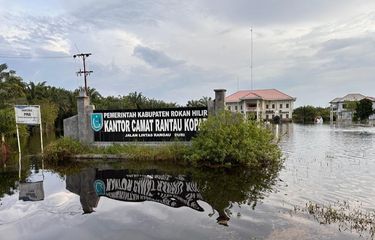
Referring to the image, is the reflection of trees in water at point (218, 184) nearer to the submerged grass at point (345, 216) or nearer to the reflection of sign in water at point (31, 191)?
the reflection of sign in water at point (31, 191)

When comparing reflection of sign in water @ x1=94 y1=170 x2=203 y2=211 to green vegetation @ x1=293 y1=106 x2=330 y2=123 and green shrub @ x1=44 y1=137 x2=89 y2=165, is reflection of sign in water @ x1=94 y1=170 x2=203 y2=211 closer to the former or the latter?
green shrub @ x1=44 y1=137 x2=89 y2=165

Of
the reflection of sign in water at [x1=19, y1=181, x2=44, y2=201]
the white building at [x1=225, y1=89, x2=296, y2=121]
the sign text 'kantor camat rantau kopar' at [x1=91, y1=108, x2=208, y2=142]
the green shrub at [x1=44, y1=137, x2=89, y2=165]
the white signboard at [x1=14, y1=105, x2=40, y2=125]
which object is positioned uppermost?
the white building at [x1=225, y1=89, x2=296, y2=121]

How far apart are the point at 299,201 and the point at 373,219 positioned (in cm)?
184

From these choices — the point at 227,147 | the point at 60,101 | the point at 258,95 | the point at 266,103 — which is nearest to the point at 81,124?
the point at 227,147

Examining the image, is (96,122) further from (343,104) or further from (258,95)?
(343,104)

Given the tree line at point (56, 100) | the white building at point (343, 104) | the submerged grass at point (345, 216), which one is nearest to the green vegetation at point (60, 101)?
the tree line at point (56, 100)

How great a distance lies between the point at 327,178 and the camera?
1141cm

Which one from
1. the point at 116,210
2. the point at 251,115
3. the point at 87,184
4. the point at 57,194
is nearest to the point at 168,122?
the point at 251,115

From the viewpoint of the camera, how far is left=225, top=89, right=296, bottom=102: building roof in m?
85.3

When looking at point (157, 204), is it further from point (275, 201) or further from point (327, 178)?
point (327, 178)

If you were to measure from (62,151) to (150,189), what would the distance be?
27.0ft

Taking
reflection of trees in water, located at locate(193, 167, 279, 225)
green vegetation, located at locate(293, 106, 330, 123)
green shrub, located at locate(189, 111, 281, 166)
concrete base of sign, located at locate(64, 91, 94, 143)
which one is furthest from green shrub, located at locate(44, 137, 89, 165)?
green vegetation, located at locate(293, 106, 330, 123)

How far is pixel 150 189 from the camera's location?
33.6 ft

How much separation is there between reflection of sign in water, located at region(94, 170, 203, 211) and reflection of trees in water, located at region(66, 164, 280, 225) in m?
0.28
